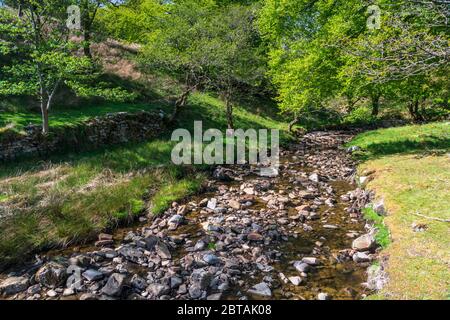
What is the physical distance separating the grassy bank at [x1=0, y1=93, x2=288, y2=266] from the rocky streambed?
62 cm

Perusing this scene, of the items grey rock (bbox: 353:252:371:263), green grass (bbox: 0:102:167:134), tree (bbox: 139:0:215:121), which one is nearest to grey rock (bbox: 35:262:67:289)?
grey rock (bbox: 353:252:371:263)

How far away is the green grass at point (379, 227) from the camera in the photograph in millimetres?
8366

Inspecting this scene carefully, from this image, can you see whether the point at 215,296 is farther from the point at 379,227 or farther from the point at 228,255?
the point at 379,227

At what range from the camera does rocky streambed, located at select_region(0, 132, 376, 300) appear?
6.98m

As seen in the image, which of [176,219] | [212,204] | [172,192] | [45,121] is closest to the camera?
[176,219]

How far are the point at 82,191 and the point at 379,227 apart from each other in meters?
9.85

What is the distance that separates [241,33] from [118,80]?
33.8 ft

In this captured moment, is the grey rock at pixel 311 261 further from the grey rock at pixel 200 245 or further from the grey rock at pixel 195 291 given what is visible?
the grey rock at pixel 195 291

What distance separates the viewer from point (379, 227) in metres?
9.20

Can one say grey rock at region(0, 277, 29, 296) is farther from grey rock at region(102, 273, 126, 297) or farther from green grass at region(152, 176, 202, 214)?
green grass at region(152, 176, 202, 214)

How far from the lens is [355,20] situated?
18.4 metres

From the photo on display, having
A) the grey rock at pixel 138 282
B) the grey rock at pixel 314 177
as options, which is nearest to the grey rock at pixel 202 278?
the grey rock at pixel 138 282

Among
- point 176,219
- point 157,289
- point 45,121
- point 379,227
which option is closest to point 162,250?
point 157,289
